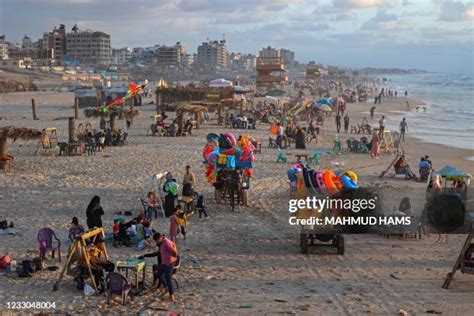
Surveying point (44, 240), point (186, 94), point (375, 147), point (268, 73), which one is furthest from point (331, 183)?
point (268, 73)

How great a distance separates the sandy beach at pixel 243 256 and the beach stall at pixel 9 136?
2.09 ft

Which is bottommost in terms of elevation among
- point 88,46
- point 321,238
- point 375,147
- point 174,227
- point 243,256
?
point 243,256

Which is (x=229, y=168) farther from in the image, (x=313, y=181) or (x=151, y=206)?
(x=313, y=181)

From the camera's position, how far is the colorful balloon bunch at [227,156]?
12977 millimetres

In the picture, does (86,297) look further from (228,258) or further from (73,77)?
(73,77)

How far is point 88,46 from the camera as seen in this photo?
548 ft

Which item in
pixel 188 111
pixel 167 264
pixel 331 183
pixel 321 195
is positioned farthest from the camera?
pixel 188 111

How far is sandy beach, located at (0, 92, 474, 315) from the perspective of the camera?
300 inches

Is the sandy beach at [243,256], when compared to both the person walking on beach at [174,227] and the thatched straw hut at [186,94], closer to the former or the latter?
the person walking on beach at [174,227]

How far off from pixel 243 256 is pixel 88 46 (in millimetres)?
165828

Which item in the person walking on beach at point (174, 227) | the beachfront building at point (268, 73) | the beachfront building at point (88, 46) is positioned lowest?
the person walking on beach at point (174, 227)

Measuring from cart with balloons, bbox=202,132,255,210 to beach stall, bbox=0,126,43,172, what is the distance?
19.9 ft

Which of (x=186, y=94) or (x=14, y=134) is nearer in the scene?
(x=14, y=134)

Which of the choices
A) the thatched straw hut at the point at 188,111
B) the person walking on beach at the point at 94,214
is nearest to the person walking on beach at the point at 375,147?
the thatched straw hut at the point at 188,111
